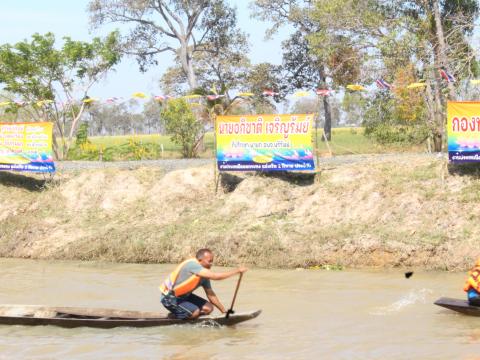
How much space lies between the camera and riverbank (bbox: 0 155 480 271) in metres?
18.6

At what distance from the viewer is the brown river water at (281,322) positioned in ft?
38.0

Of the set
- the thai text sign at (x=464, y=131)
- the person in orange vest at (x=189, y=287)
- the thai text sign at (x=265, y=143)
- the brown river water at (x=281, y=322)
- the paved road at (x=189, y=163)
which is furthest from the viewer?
the paved road at (x=189, y=163)

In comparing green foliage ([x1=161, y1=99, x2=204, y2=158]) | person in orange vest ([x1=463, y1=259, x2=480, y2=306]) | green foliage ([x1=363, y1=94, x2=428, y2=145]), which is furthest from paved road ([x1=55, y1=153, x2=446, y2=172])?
green foliage ([x1=363, y1=94, x2=428, y2=145])

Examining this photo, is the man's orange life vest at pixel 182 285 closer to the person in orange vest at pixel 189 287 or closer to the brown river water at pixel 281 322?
the person in orange vest at pixel 189 287

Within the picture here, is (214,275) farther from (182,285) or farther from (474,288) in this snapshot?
(474,288)

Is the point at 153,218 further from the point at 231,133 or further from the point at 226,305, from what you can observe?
the point at 226,305

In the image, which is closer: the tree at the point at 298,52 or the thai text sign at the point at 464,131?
the thai text sign at the point at 464,131

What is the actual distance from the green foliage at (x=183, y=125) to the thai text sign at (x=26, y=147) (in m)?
8.66

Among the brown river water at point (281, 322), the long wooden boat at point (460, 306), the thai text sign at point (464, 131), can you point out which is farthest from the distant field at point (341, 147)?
the long wooden boat at point (460, 306)

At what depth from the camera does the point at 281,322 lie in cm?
1366

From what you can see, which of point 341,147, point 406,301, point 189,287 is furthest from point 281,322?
point 341,147

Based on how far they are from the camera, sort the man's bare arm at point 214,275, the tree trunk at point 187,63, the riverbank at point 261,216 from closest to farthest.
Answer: the man's bare arm at point 214,275
the riverbank at point 261,216
the tree trunk at point 187,63

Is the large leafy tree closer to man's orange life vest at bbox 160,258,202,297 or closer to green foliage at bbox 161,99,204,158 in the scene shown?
green foliage at bbox 161,99,204,158

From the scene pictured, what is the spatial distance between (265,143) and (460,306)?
9401 mm
